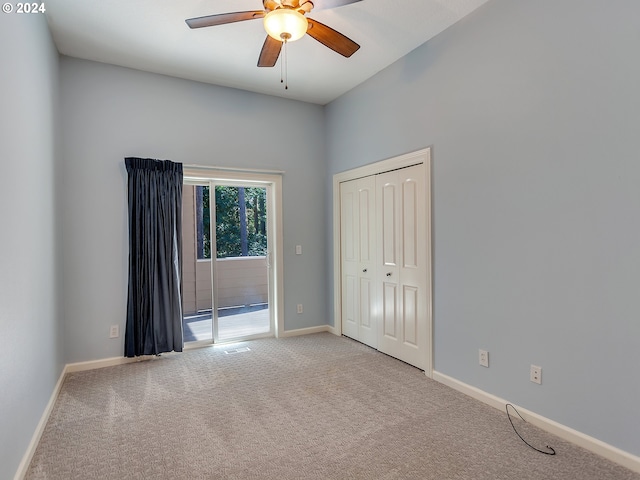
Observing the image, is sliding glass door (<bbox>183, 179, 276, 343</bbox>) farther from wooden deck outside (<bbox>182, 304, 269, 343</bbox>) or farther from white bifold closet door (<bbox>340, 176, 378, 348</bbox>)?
white bifold closet door (<bbox>340, 176, 378, 348</bbox>)

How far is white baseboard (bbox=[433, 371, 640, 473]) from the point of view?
1965mm

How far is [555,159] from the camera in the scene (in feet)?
7.54

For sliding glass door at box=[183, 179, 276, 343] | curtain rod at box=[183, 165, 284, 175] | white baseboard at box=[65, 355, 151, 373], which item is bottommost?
white baseboard at box=[65, 355, 151, 373]

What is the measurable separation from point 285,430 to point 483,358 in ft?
5.32

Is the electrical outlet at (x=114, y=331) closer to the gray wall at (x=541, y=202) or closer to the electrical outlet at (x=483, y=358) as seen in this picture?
the gray wall at (x=541, y=202)

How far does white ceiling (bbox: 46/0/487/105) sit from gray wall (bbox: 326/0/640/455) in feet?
1.21

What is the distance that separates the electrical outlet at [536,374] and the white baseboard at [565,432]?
0.75 feet

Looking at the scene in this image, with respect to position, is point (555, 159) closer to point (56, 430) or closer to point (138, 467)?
point (138, 467)

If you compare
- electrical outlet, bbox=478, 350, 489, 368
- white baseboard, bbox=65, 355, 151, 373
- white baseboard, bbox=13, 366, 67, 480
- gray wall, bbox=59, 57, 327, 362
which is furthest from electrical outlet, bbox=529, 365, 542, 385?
white baseboard, bbox=65, 355, 151, 373

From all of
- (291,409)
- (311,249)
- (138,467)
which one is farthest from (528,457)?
(311,249)

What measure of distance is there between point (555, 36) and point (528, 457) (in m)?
2.64

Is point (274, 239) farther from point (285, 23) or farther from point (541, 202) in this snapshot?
point (541, 202)

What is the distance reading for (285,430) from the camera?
2.39 metres

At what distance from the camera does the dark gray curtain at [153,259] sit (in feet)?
11.9
